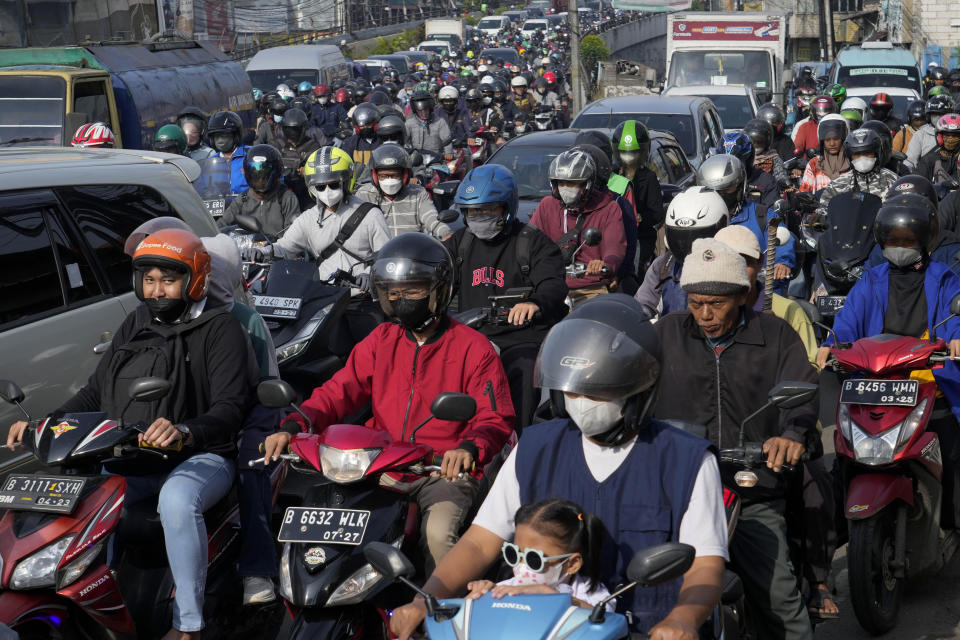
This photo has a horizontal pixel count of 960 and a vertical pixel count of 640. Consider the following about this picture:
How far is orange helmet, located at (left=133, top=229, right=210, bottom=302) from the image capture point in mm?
4816

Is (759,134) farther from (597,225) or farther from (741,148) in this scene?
(597,225)

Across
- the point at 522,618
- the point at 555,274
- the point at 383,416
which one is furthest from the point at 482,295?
the point at 522,618

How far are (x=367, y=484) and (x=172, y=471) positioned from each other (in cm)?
91

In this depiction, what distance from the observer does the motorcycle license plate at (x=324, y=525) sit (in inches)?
162

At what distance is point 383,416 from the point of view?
4.96 metres

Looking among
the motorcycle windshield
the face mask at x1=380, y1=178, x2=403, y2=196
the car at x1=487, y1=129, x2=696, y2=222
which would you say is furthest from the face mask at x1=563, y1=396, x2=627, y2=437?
the car at x1=487, y1=129, x2=696, y2=222

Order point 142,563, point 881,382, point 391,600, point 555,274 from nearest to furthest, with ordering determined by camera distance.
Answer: point 391,600
point 142,563
point 881,382
point 555,274

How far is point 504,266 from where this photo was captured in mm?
6789

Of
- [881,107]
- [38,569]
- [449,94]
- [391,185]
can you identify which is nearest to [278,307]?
[391,185]

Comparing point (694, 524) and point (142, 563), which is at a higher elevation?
point (694, 524)

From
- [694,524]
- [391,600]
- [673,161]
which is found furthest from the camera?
[673,161]

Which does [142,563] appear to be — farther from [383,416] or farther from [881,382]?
[881,382]

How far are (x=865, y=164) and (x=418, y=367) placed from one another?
6.31 meters

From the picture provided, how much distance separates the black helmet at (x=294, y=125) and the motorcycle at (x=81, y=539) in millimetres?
10107
